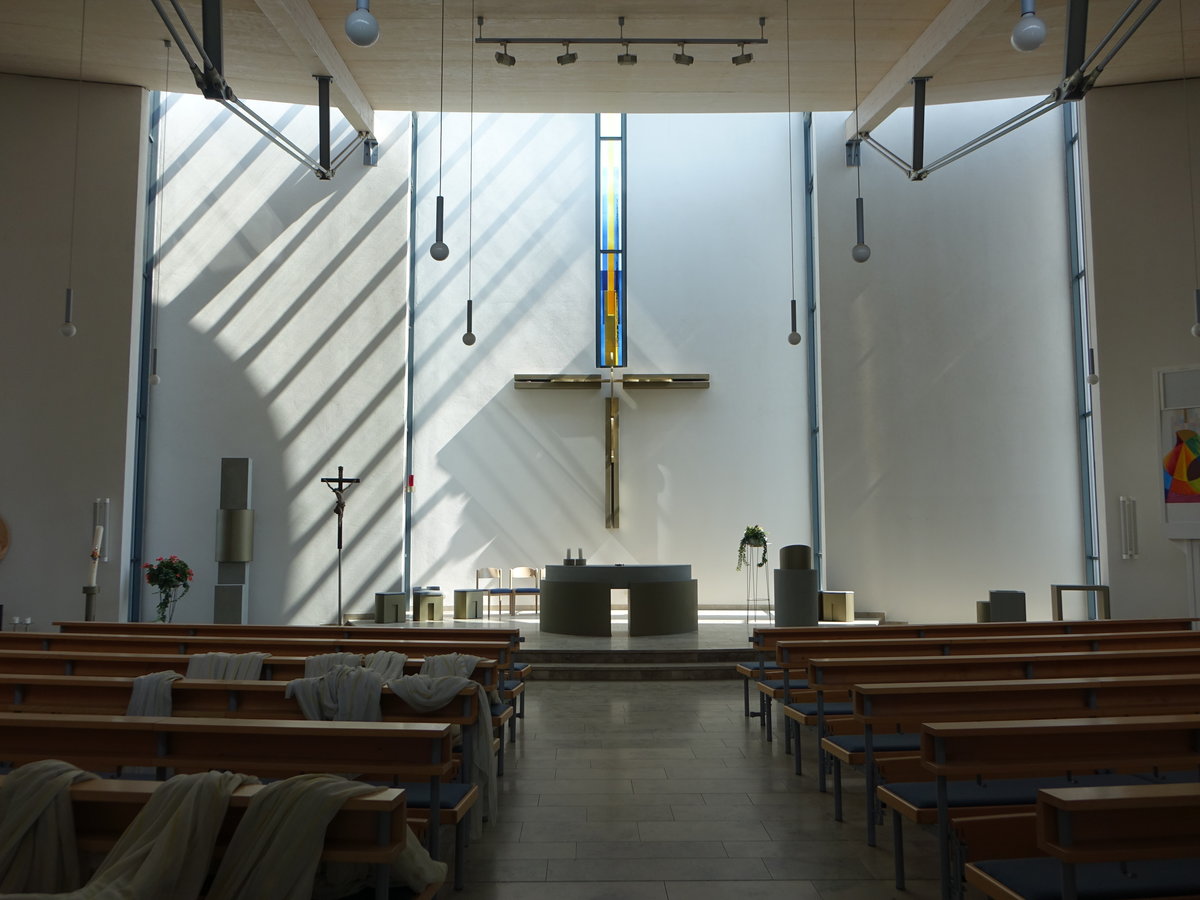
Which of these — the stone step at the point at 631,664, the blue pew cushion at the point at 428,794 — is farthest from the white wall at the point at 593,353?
the blue pew cushion at the point at 428,794

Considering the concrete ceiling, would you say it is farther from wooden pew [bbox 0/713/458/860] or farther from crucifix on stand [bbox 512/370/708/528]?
wooden pew [bbox 0/713/458/860]

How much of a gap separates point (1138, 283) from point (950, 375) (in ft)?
6.86

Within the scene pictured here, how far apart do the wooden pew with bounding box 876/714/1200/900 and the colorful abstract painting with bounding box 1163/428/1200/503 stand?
5.33 metres

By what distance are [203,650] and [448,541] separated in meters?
6.07

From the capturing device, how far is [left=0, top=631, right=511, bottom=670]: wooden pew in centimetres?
478

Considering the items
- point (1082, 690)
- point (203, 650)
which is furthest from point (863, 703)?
point (203, 650)

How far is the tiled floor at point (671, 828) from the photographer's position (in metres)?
2.96

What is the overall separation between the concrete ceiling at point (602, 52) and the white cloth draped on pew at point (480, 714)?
243 inches

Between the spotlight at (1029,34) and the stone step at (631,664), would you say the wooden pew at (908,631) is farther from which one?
the spotlight at (1029,34)

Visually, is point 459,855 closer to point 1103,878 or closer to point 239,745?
point 239,745

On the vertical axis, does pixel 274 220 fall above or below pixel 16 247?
above

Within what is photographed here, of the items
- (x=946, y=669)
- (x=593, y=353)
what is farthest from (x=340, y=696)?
(x=593, y=353)

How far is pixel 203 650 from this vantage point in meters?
4.91

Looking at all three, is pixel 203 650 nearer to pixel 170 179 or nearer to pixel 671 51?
pixel 671 51
